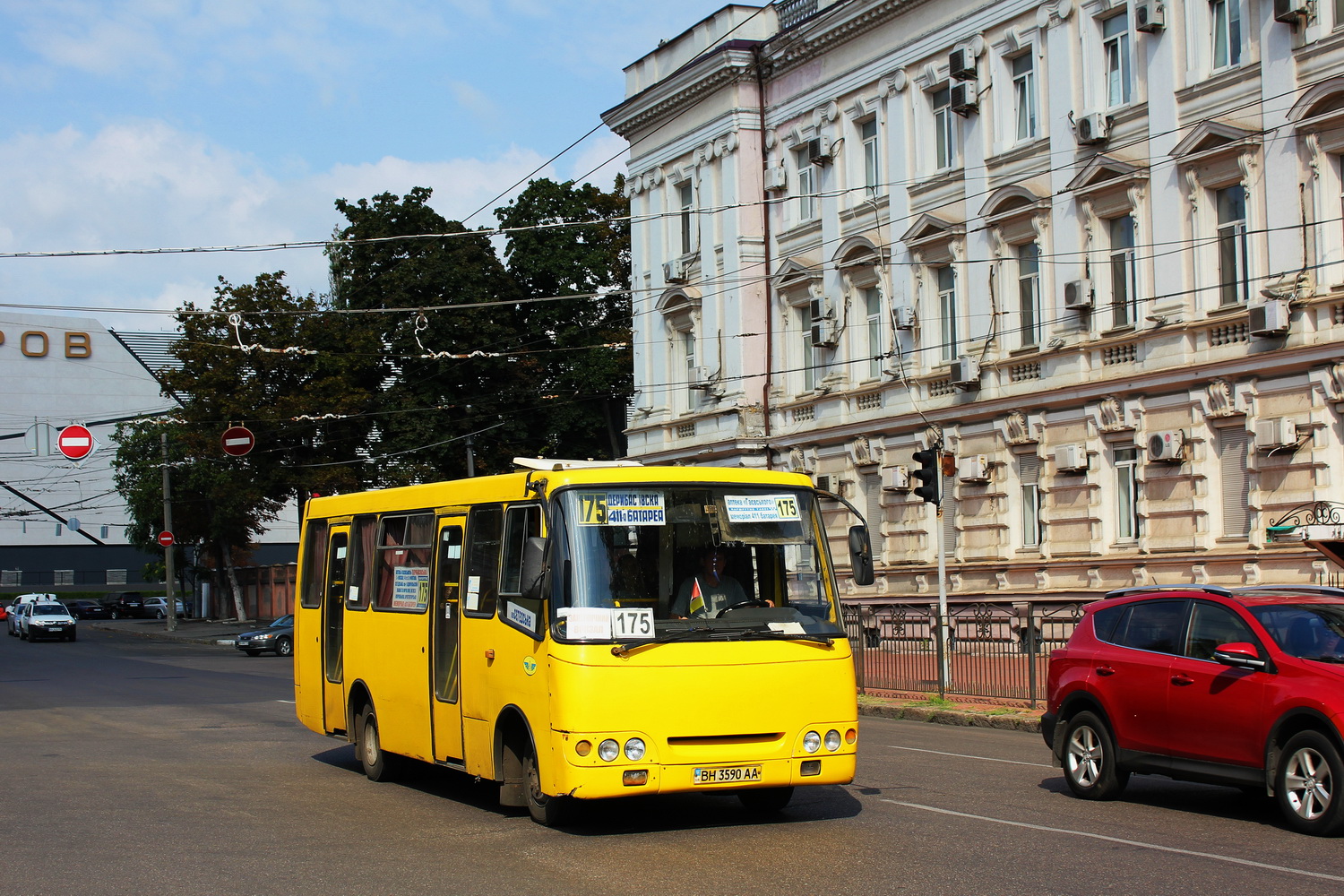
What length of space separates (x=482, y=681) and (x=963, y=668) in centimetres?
1303

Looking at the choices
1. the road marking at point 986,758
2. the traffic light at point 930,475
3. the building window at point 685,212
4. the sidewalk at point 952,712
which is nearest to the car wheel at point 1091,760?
the road marking at point 986,758

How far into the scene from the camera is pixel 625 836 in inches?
410

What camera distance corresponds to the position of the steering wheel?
10664 mm

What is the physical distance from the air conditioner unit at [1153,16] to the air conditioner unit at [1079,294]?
4612 mm

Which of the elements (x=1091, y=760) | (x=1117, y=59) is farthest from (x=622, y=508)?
(x=1117, y=59)

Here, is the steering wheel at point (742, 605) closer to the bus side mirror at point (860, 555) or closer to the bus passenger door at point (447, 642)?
the bus side mirror at point (860, 555)

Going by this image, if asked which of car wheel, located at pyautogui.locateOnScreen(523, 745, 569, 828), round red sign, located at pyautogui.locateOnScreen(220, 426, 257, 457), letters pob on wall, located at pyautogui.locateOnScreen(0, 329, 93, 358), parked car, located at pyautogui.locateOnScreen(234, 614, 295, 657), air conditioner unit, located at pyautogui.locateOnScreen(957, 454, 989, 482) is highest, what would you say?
letters pob on wall, located at pyautogui.locateOnScreen(0, 329, 93, 358)

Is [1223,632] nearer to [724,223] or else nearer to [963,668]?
[963,668]

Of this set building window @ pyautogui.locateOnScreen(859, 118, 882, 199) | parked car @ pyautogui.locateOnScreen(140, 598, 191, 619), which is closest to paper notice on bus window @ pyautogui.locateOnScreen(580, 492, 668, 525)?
building window @ pyautogui.locateOnScreen(859, 118, 882, 199)

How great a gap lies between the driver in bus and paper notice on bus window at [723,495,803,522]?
1.07 ft

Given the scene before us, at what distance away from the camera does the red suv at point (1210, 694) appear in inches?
401

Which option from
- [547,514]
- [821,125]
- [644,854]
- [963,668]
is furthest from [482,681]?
[821,125]

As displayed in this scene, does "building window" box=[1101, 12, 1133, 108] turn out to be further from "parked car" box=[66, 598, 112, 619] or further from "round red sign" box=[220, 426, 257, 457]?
"parked car" box=[66, 598, 112, 619]

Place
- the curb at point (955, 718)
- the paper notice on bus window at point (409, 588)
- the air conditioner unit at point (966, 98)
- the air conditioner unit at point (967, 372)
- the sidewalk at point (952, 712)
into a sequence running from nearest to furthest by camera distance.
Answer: the paper notice on bus window at point (409, 588) → the curb at point (955, 718) → the sidewalk at point (952, 712) → the air conditioner unit at point (966, 98) → the air conditioner unit at point (967, 372)
